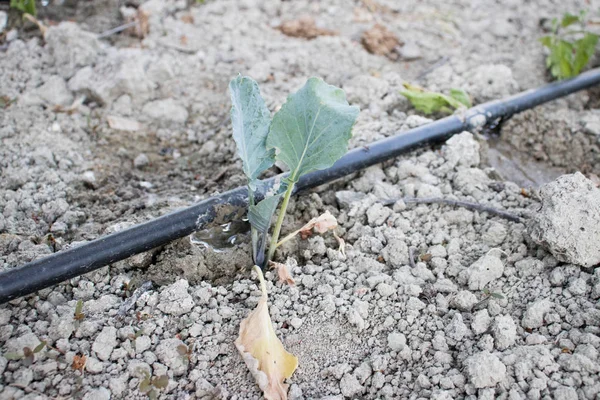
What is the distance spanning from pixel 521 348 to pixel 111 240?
4.15ft

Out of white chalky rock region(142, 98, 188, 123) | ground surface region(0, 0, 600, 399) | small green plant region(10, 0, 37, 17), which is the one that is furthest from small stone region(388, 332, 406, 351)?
small green plant region(10, 0, 37, 17)

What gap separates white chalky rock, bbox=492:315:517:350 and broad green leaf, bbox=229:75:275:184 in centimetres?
82

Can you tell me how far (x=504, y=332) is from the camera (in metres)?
1.59

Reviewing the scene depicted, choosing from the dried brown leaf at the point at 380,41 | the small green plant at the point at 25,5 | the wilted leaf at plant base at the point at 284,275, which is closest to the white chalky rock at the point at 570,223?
the wilted leaf at plant base at the point at 284,275

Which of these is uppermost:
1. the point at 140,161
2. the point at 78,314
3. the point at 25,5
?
the point at 25,5

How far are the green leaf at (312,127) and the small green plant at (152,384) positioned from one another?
683 millimetres

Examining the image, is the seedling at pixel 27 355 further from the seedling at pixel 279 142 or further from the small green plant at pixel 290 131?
the small green plant at pixel 290 131

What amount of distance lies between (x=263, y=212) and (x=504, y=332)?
78 cm

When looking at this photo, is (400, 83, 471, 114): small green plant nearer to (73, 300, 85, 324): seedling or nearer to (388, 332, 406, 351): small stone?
(388, 332, 406, 351): small stone

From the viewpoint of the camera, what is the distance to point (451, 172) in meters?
2.25

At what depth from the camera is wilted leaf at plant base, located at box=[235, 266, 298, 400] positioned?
152 centimetres

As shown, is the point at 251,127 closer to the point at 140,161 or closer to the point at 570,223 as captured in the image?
the point at 140,161

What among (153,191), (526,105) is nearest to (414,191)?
(526,105)

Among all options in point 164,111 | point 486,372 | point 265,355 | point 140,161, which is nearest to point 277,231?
point 265,355
